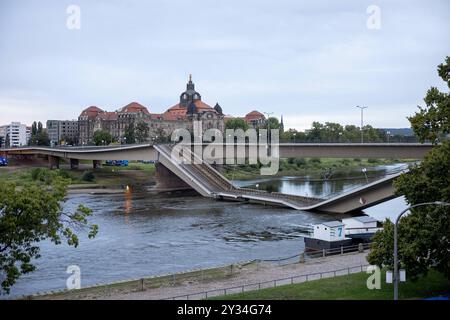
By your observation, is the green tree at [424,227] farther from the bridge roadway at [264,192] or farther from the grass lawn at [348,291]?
the bridge roadway at [264,192]

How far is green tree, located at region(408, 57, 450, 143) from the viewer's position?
3111 centimetres

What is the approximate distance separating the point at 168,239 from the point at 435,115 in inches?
1205

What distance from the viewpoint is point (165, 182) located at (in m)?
109

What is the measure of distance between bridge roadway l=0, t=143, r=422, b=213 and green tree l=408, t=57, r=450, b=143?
107 ft

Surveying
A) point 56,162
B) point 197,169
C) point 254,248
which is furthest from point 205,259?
point 56,162

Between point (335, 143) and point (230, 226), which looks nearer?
point (230, 226)

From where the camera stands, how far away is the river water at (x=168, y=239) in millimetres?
42044

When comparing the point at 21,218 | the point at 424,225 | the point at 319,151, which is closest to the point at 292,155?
the point at 319,151

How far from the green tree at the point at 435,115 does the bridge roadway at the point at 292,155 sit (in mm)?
32516
